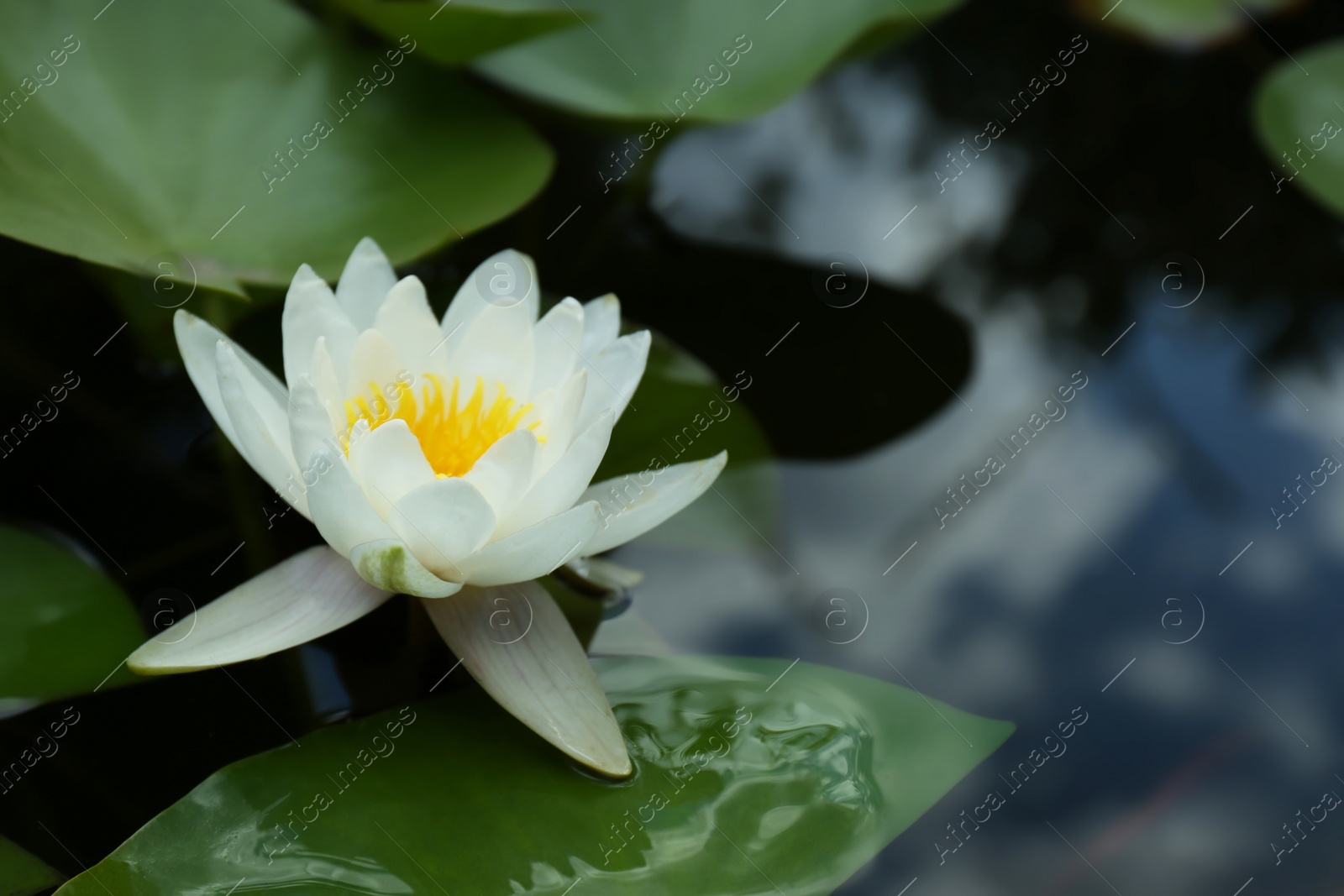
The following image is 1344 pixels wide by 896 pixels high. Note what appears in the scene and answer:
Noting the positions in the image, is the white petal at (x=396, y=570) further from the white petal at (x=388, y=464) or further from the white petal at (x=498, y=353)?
the white petal at (x=498, y=353)

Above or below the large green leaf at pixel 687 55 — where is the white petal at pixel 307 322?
below

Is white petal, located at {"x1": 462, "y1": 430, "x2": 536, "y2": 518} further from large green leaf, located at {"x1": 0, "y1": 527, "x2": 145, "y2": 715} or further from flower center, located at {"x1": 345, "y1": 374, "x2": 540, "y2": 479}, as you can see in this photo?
large green leaf, located at {"x1": 0, "y1": 527, "x2": 145, "y2": 715}

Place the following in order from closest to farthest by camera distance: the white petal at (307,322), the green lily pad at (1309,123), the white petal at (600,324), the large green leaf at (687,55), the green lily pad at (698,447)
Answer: the white petal at (307,322), the white petal at (600,324), the green lily pad at (698,447), the large green leaf at (687,55), the green lily pad at (1309,123)

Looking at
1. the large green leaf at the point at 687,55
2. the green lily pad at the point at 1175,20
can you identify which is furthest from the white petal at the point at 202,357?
the green lily pad at the point at 1175,20

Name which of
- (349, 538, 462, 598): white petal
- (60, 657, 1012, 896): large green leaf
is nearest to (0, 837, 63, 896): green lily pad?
(60, 657, 1012, 896): large green leaf

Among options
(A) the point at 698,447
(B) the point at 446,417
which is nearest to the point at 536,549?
(B) the point at 446,417

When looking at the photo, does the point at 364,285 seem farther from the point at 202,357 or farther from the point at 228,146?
the point at 228,146
